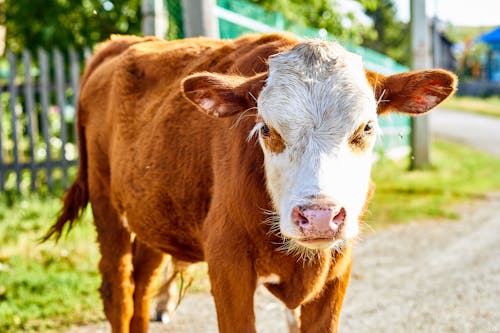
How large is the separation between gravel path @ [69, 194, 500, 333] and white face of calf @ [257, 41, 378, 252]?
2366mm

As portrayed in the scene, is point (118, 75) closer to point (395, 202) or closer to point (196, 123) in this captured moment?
point (196, 123)

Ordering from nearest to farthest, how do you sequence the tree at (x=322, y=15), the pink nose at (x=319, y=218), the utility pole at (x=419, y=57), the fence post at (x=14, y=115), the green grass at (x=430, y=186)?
the pink nose at (x=319, y=218), the green grass at (x=430, y=186), the fence post at (x=14, y=115), the tree at (x=322, y=15), the utility pole at (x=419, y=57)

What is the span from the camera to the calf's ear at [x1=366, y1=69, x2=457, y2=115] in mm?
3693

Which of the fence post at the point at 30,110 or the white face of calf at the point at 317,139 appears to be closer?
the white face of calf at the point at 317,139

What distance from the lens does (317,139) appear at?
3.35 metres

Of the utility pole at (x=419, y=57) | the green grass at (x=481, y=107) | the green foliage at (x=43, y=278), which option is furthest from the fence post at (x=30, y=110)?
the green grass at (x=481, y=107)

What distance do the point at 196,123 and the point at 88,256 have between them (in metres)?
3.41

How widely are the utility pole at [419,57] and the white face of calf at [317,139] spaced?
33.8 ft

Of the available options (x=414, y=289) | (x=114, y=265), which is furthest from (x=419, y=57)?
(x=114, y=265)

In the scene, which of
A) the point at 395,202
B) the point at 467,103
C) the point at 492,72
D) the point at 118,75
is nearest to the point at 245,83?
the point at 118,75

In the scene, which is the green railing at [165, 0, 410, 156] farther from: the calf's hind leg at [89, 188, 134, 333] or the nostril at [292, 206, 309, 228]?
the nostril at [292, 206, 309, 228]

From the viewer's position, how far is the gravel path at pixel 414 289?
5.64 meters

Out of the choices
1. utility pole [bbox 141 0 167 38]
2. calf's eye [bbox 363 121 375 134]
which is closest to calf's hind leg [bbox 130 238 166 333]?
calf's eye [bbox 363 121 375 134]

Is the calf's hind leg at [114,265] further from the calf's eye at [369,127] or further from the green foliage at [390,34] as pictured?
the green foliage at [390,34]
